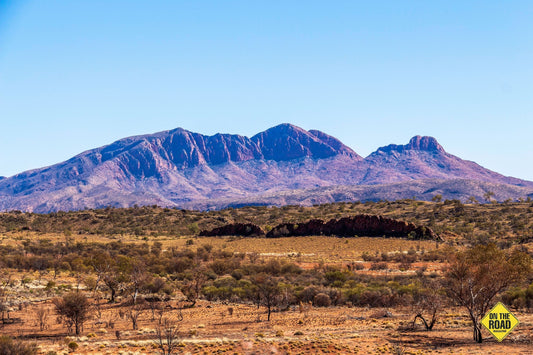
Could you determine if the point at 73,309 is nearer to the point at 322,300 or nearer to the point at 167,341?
the point at 167,341

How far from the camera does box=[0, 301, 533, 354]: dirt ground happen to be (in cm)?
2264

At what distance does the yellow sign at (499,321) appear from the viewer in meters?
19.9

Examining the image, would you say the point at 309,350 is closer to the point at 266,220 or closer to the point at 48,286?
the point at 48,286

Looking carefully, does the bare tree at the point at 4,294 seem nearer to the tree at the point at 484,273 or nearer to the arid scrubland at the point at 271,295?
the arid scrubland at the point at 271,295

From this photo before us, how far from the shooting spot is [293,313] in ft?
108

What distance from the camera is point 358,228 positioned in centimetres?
8056

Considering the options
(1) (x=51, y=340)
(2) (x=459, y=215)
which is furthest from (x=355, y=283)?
(2) (x=459, y=215)

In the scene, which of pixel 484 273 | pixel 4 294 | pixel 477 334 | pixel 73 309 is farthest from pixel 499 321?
pixel 4 294

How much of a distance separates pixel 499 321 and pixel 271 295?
56.3 feet

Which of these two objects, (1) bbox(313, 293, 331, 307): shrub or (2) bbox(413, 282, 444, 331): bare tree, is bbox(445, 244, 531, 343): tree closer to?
(2) bbox(413, 282, 444, 331): bare tree

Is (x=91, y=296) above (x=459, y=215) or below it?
below

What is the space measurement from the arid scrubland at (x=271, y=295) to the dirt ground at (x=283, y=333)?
0.08 metres

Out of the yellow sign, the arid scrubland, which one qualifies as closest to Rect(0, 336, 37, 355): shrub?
the arid scrubland

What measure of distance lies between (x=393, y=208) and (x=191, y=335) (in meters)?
83.5
